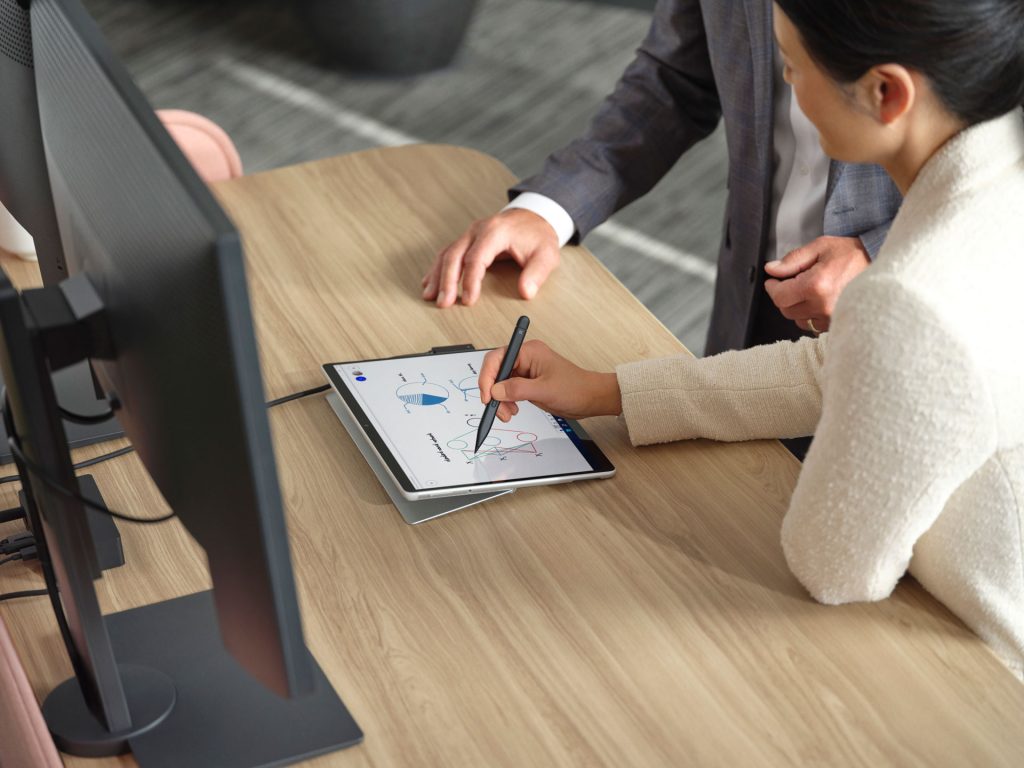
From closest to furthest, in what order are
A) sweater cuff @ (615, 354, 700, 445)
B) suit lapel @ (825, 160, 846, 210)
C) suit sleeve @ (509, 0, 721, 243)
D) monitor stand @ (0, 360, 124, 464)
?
monitor stand @ (0, 360, 124, 464) → sweater cuff @ (615, 354, 700, 445) → suit lapel @ (825, 160, 846, 210) → suit sleeve @ (509, 0, 721, 243)

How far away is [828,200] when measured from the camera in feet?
4.92

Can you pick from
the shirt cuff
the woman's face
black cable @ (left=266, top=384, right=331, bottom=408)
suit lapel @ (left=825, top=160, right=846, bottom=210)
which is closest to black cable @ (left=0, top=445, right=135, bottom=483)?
black cable @ (left=266, top=384, right=331, bottom=408)

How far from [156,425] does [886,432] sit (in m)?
0.50

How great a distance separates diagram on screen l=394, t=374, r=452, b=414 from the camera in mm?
1239

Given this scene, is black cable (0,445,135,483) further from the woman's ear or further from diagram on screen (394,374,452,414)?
the woman's ear

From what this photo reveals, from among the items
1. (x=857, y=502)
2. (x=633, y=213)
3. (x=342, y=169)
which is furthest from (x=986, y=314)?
(x=633, y=213)

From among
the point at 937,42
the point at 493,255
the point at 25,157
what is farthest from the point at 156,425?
the point at 493,255

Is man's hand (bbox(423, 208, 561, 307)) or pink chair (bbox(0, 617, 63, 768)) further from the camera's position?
man's hand (bbox(423, 208, 561, 307))

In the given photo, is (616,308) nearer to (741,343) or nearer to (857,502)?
(741,343)

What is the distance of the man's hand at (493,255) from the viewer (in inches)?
56.9

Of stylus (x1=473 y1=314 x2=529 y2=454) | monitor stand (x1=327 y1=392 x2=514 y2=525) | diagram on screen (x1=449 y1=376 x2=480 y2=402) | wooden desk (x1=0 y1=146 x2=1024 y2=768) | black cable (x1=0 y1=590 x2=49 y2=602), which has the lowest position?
wooden desk (x1=0 y1=146 x2=1024 y2=768)

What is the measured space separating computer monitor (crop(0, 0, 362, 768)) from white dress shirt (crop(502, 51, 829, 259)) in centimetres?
73

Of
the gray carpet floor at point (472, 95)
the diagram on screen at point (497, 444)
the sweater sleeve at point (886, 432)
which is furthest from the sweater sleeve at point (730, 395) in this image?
the gray carpet floor at point (472, 95)

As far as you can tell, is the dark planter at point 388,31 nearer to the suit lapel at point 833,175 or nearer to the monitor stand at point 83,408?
the suit lapel at point 833,175
